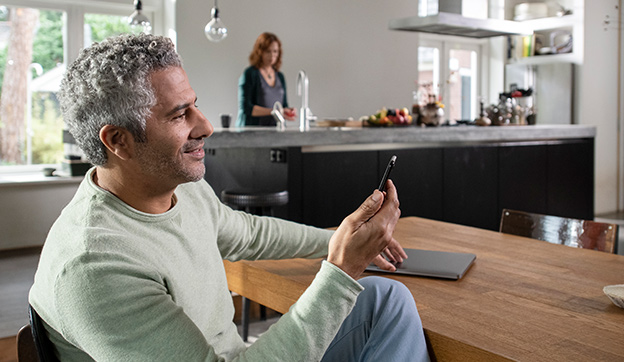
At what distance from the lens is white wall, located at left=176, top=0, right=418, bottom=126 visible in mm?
5980

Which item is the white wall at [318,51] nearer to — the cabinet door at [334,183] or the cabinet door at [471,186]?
the cabinet door at [334,183]

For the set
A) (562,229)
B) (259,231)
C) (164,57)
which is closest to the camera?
(164,57)

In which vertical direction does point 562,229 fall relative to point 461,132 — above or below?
below

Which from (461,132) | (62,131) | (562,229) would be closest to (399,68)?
(461,132)

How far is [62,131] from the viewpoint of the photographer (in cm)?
566

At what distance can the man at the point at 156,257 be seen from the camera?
0.89 m

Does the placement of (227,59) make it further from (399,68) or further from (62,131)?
(399,68)

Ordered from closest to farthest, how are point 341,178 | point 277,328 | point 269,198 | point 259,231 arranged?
point 277,328, point 259,231, point 269,198, point 341,178

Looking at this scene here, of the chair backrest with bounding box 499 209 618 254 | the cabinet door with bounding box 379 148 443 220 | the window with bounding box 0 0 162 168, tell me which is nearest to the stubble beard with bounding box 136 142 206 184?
the chair backrest with bounding box 499 209 618 254

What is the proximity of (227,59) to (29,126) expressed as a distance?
1.85m

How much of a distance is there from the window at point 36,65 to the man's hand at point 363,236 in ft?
16.5

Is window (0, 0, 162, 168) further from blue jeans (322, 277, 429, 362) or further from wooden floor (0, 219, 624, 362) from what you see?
blue jeans (322, 277, 429, 362)

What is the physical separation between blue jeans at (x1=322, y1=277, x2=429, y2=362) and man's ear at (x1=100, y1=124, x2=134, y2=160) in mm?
484

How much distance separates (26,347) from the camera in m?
1.01
